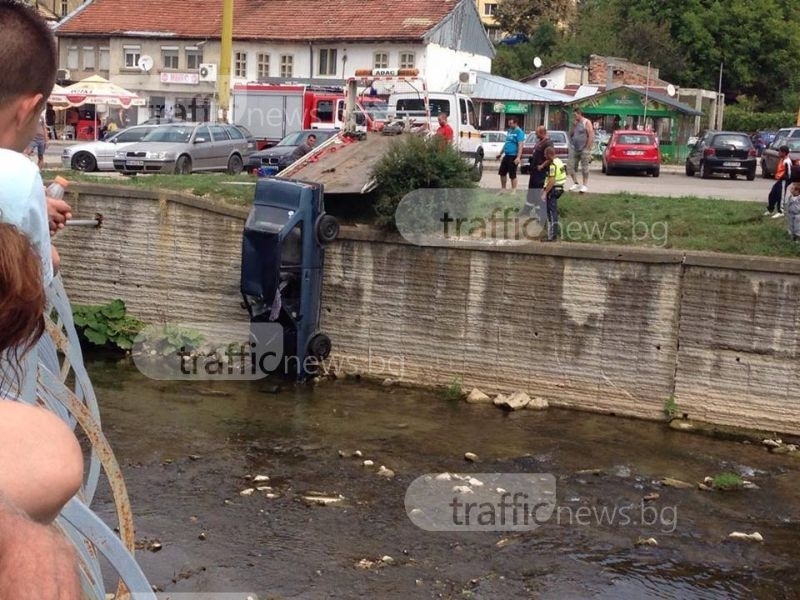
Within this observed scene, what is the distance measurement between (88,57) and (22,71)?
56219 millimetres

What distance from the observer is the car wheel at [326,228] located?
14.1 meters

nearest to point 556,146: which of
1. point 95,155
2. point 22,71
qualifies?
point 95,155

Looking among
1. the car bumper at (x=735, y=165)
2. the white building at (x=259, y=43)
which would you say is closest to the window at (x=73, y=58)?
the white building at (x=259, y=43)

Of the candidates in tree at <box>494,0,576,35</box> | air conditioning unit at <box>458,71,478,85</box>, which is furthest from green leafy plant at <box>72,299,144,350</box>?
tree at <box>494,0,576,35</box>

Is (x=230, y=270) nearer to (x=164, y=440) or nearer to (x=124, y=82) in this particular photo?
(x=164, y=440)

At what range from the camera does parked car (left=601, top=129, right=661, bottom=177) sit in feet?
103

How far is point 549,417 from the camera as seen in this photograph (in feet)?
42.4

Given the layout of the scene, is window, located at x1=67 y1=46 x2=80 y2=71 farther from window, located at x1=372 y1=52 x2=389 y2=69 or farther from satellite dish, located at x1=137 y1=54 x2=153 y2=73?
window, located at x1=372 y1=52 x2=389 y2=69

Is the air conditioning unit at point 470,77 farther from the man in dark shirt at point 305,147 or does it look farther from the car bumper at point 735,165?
the man in dark shirt at point 305,147

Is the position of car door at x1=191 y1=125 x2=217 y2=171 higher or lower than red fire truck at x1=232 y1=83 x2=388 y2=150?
lower

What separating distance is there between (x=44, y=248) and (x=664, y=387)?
35.5 feet

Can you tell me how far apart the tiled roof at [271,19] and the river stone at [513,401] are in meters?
38.5

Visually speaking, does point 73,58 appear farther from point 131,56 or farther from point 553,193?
point 553,193

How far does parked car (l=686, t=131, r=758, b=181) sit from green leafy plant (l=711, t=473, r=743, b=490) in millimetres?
22731
